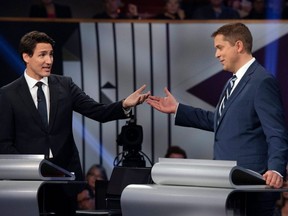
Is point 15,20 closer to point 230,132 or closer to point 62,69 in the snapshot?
point 62,69

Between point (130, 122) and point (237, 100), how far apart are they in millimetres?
1471

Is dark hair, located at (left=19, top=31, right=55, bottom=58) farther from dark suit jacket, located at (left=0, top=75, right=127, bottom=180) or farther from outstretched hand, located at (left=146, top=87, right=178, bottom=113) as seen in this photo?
outstretched hand, located at (left=146, top=87, right=178, bottom=113)

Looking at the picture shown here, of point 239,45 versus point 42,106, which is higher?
point 239,45

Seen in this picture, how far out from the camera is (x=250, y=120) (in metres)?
3.58

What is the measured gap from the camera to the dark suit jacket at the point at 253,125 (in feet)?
11.4

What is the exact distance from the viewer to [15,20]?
7.05 metres

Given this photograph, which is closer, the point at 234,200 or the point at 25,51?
the point at 234,200

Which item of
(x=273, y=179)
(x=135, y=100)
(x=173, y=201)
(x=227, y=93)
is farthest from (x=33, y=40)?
(x=273, y=179)

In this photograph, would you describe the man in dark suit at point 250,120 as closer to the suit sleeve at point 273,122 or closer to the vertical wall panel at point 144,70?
the suit sleeve at point 273,122

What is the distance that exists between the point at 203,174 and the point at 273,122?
449 millimetres

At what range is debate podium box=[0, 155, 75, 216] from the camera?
11.6ft

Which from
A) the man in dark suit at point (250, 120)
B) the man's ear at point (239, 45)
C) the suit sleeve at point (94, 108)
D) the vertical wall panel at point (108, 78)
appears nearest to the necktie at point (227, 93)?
the man in dark suit at point (250, 120)

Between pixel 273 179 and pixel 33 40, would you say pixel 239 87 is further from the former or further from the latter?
pixel 33 40

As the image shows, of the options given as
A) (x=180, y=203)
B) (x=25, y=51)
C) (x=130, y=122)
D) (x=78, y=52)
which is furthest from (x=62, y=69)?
(x=180, y=203)
